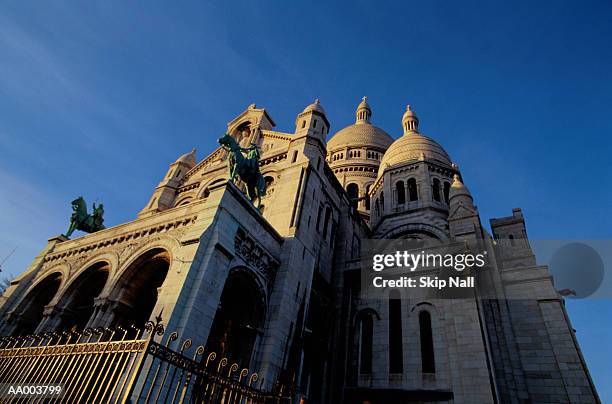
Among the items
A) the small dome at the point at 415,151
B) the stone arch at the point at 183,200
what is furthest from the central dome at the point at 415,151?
the stone arch at the point at 183,200

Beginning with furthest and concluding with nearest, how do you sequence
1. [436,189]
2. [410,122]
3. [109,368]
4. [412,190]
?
[410,122] < [412,190] < [436,189] < [109,368]

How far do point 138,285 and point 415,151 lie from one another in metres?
22.0

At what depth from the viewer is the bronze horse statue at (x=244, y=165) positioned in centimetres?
1644

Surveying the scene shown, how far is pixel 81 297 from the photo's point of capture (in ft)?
55.9

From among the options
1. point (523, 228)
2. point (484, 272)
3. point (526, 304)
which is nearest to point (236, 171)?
point (484, 272)

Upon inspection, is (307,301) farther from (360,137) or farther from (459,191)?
(360,137)

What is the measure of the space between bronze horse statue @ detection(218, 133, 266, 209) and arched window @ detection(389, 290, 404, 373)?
881 centimetres

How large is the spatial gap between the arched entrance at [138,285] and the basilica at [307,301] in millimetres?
52

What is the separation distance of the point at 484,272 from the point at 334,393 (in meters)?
9.23

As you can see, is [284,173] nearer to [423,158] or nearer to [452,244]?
[452,244]

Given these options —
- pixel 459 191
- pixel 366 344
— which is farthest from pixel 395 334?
pixel 459 191

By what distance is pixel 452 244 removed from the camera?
61.4 feet

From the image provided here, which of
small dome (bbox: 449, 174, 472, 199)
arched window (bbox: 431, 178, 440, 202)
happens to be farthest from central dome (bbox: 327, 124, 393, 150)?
small dome (bbox: 449, 174, 472, 199)

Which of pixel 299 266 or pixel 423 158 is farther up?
pixel 423 158
